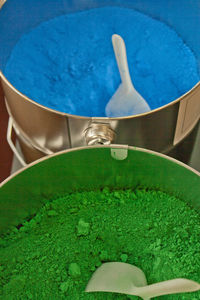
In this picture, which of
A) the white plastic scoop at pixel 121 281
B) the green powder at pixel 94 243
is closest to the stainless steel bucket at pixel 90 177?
the green powder at pixel 94 243

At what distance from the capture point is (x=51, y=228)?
0.77 m

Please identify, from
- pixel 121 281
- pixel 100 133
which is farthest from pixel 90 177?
pixel 121 281

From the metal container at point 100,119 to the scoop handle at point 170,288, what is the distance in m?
0.28

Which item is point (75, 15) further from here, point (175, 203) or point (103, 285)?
point (103, 285)

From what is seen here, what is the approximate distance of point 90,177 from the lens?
0.79m

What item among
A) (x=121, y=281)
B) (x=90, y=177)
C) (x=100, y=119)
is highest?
(x=100, y=119)

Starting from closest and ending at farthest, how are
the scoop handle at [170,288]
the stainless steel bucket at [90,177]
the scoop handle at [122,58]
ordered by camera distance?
1. the scoop handle at [170,288]
2. the stainless steel bucket at [90,177]
3. the scoop handle at [122,58]

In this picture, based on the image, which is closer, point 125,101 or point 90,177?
point 90,177

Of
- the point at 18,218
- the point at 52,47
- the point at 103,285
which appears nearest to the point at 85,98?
the point at 52,47

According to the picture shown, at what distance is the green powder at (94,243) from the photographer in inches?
28.6

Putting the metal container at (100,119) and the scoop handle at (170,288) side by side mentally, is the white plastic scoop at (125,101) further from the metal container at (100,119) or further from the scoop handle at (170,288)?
the scoop handle at (170,288)

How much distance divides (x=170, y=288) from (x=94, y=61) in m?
0.62

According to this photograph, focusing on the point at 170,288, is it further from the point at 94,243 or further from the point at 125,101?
the point at 125,101

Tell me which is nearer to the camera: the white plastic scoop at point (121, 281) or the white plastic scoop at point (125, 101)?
the white plastic scoop at point (121, 281)
